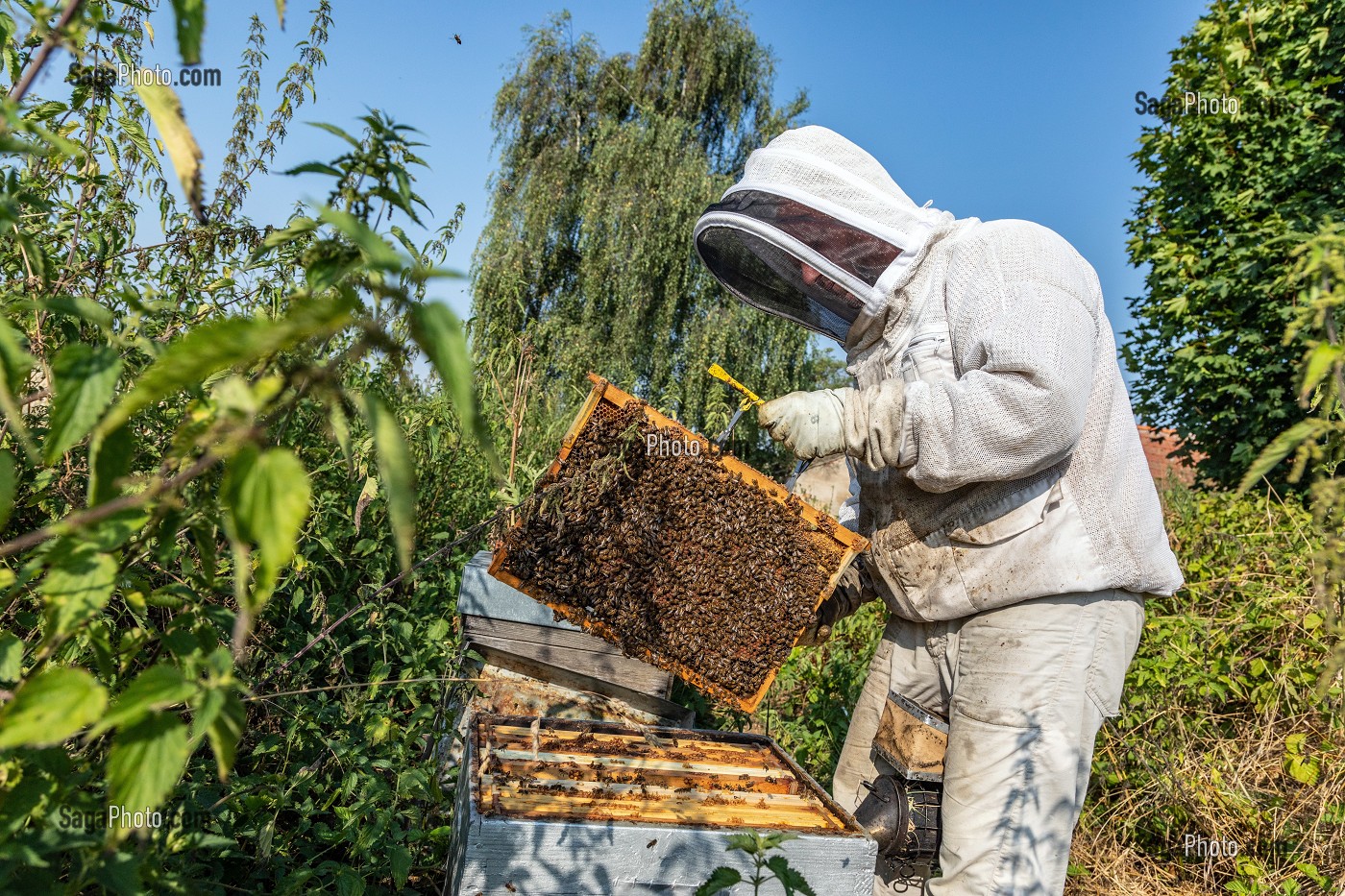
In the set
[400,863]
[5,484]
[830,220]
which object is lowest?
[400,863]

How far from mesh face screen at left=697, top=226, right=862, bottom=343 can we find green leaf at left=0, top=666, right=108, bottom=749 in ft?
8.19

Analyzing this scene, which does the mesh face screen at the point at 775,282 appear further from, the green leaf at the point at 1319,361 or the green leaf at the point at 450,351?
the green leaf at the point at 450,351

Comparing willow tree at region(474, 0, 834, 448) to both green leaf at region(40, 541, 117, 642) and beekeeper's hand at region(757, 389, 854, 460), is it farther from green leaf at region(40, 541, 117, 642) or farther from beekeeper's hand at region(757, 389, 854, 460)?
green leaf at region(40, 541, 117, 642)

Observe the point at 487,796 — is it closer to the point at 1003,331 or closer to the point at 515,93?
the point at 1003,331

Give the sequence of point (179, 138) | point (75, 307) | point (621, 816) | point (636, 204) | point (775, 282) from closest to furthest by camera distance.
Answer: point (179, 138), point (75, 307), point (621, 816), point (775, 282), point (636, 204)

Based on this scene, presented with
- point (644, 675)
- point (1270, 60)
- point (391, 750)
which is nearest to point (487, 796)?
point (391, 750)

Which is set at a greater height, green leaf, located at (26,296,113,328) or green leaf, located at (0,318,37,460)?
green leaf, located at (26,296,113,328)

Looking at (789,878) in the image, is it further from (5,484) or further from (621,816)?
(5,484)

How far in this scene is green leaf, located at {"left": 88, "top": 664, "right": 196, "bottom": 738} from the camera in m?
0.86

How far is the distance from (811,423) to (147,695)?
2213 millimetres

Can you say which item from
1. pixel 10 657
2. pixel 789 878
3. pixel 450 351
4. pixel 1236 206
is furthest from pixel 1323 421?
pixel 1236 206

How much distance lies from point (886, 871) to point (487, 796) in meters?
1.65

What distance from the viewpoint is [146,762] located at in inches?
35.3

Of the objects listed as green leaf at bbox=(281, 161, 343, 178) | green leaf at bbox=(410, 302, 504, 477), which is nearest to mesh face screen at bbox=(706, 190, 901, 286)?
green leaf at bbox=(281, 161, 343, 178)
